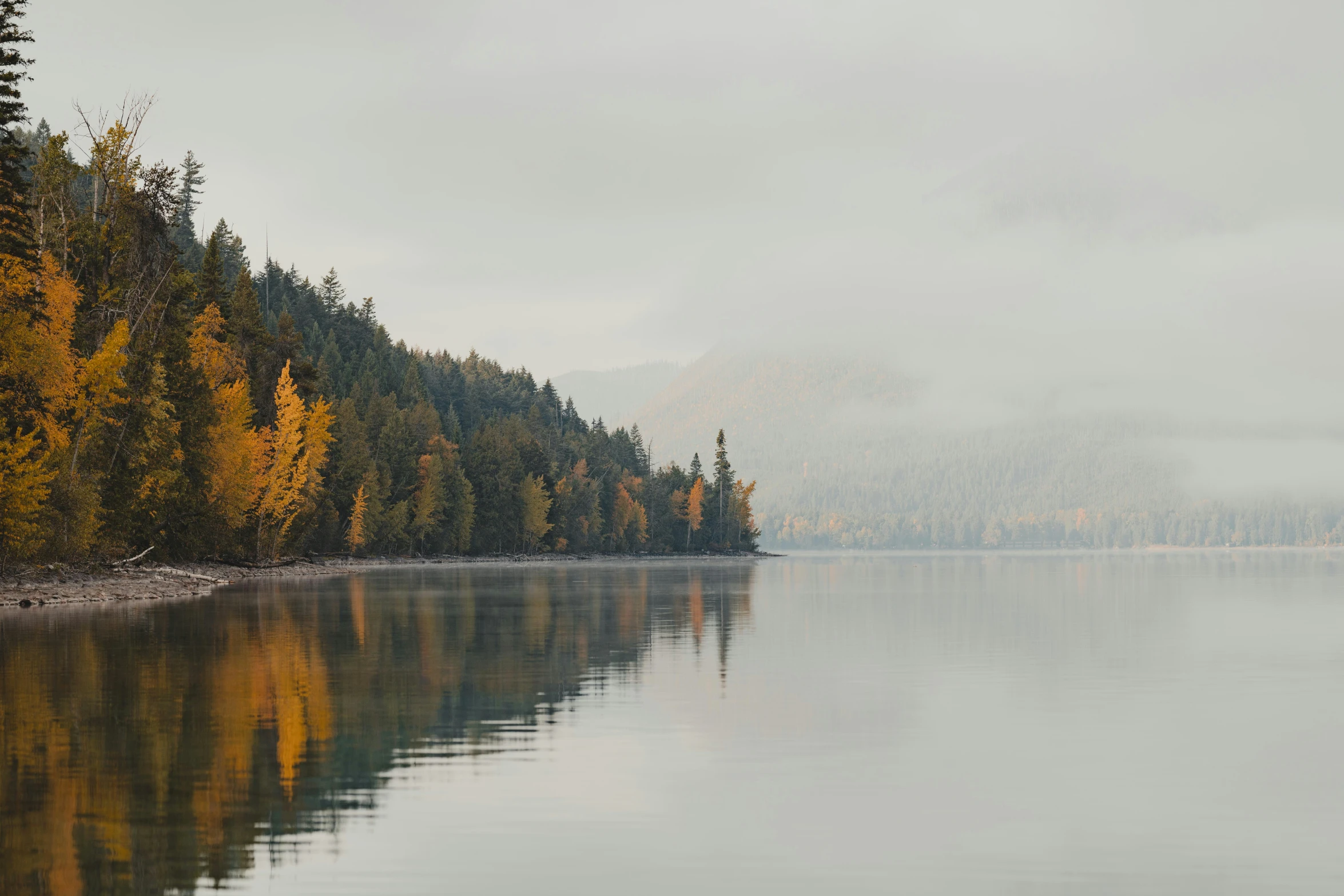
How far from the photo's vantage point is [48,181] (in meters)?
65.9

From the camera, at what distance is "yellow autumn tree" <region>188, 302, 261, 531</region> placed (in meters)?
85.6

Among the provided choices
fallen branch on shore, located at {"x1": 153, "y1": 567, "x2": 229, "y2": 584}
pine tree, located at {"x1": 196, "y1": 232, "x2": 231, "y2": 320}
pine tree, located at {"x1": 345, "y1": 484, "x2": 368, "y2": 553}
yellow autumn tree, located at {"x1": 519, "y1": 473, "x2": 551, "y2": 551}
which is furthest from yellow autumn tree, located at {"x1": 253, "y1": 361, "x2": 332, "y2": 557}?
yellow autumn tree, located at {"x1": 519, "y1": 473, "x2": 551, "y2": 551}

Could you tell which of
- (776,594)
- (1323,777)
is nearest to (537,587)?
(776,594)

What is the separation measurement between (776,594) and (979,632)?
3489cm

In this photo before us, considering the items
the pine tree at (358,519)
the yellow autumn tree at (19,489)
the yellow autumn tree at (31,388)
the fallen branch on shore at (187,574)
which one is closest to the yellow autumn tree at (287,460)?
the fallen branch on shore at (187,574)

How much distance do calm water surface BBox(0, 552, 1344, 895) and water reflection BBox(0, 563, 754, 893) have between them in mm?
88

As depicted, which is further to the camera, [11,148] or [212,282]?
[212,282]

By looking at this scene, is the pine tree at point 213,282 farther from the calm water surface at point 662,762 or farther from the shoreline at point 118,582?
the calm water surface at point 662,762

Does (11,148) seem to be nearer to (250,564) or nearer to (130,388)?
(130,388)

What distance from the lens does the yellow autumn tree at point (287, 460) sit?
9494cm

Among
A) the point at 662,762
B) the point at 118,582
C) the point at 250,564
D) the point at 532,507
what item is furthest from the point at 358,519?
the point at 662,762

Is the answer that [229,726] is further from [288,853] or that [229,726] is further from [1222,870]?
[1222,870]

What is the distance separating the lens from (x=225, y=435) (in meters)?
86.2

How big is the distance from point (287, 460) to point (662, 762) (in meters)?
80.1
